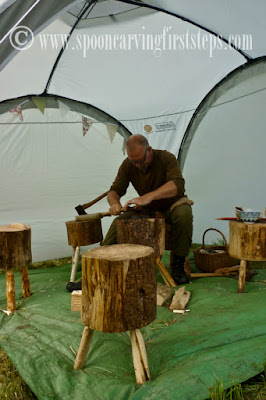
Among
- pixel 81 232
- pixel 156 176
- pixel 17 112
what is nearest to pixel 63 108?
pixel 17 112

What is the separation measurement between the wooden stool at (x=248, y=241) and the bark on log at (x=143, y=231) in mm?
642

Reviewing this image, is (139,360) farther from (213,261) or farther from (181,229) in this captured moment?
(213,261)

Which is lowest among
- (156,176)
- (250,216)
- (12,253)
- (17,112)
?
(12,253)

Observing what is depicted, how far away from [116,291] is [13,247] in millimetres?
1564

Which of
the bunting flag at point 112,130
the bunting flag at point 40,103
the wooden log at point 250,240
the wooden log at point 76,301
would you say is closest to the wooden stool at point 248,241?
the wooden log at point 250,240

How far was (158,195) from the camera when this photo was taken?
3.55 m

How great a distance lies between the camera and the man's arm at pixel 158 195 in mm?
3504

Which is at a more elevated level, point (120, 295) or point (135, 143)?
point (135, 143)

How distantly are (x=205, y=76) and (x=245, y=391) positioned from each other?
4.06 m

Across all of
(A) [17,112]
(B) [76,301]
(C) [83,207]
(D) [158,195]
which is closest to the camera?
(B) [76,301]

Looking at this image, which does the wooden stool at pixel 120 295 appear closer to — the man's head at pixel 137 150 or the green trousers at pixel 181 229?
the green trousers at pixel 181 229

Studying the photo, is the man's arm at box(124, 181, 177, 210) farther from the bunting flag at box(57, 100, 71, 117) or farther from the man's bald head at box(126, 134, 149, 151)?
the bunting flag at box(57, 100, 71, 117)

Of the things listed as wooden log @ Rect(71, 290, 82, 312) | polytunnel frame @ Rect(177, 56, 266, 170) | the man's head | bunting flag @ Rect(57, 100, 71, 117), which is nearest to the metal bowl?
the man's head

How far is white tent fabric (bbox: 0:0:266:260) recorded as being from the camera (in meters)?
4.47
